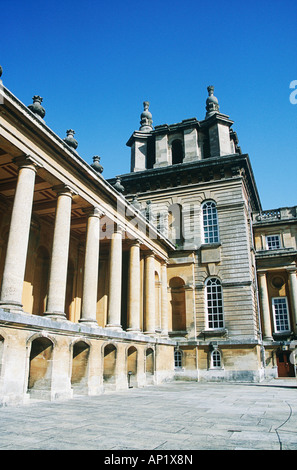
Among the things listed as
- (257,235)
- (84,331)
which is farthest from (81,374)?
(257,235)

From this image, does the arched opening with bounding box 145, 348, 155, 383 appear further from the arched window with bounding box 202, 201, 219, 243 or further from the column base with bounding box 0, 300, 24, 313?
the column base with bounding box 0, 300, 24, 313

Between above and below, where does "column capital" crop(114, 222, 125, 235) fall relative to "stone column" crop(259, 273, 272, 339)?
above

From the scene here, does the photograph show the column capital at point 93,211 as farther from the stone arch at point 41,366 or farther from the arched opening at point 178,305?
the arched opening at point 178,305

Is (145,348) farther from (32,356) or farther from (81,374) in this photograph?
(32,356)

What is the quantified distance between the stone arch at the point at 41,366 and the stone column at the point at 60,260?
1046 mm

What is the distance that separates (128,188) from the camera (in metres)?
30.0

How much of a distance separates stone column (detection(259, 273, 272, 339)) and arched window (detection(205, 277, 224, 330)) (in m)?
8.68

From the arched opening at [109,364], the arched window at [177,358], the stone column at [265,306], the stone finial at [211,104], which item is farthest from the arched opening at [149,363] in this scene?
the stone finial at [211,104]

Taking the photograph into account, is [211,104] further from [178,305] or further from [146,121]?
[178,305]

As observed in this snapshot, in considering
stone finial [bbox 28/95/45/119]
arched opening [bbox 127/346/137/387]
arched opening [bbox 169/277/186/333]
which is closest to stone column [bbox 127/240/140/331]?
arched opening [bbox 127/346/137/387]

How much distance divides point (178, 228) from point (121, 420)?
2118cm

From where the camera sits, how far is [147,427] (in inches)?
276

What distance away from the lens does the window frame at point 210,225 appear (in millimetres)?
26719

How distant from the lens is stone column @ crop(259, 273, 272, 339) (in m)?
31.4
